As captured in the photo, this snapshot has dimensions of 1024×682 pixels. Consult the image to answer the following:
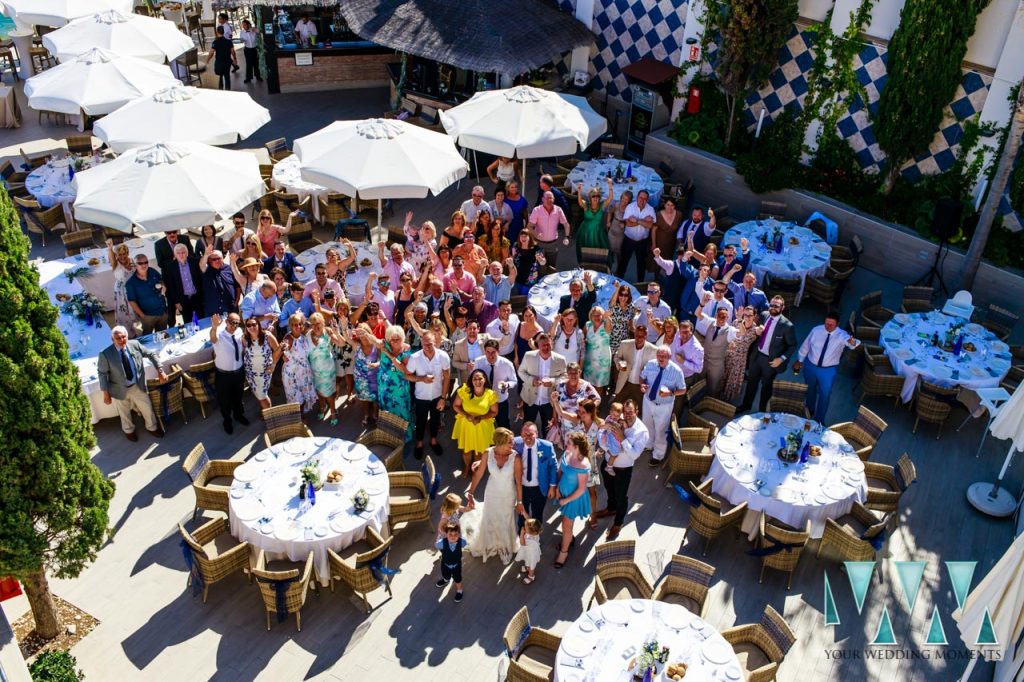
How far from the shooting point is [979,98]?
15.1 metres

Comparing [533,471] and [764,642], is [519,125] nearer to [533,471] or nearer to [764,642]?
[533,471]

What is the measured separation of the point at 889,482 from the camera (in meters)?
11.0

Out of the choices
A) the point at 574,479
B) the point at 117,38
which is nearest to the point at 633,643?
the point at 574,479

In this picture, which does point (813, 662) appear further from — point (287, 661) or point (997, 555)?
point (287, 661)

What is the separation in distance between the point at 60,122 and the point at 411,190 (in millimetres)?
12109

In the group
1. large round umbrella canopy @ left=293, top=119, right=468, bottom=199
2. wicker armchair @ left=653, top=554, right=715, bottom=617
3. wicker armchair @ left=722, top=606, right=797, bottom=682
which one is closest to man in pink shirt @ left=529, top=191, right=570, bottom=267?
large round umbrella canopy @ left=293, top=119, right=468, bottom=199

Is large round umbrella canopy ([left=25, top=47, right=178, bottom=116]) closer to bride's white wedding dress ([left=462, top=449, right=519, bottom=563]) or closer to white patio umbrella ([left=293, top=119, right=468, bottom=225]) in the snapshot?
white patio umbrella ([left=293, top=119, right=468, bottom=225])

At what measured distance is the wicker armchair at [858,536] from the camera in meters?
9.88

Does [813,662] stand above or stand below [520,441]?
below

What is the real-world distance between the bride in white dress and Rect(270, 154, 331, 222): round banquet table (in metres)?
7.42

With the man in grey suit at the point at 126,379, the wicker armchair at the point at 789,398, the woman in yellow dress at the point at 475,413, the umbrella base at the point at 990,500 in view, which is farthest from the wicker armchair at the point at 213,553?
the umbrella base at the point at 990,500

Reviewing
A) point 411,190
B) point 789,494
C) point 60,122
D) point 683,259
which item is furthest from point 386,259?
point 60,122

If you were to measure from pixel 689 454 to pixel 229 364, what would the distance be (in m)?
5.83

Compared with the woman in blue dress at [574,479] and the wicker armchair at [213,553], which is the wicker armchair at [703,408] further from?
the wicker armchair at [213,553]
